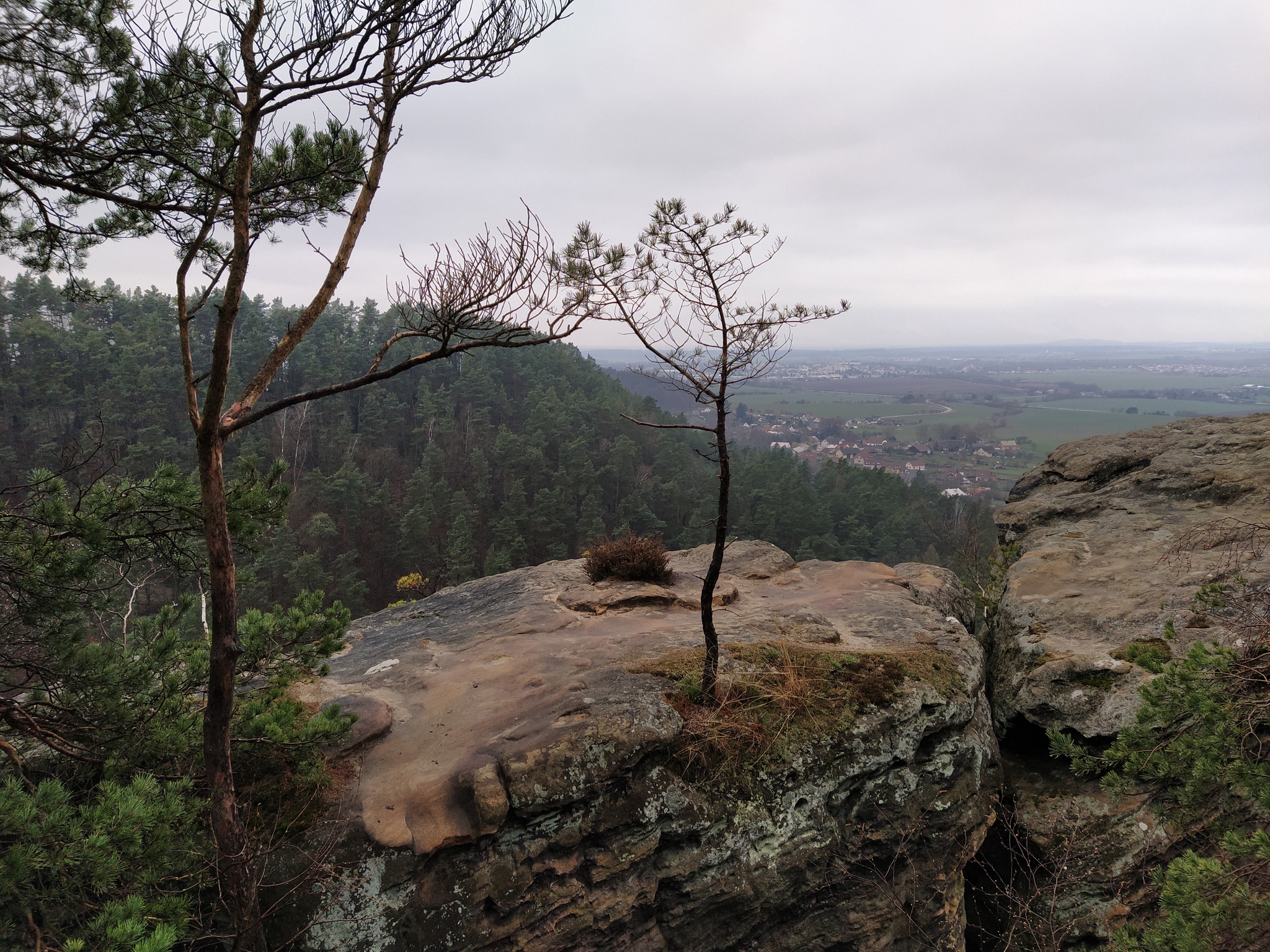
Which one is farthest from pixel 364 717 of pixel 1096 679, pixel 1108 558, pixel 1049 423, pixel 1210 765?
pixel 1049 423

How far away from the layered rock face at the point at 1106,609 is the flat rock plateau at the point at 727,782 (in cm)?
4

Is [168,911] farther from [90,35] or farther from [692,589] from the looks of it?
[692,589]

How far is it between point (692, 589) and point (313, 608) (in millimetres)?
6714

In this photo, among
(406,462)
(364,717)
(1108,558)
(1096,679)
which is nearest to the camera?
(364,717)

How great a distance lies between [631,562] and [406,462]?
4538 centimetres

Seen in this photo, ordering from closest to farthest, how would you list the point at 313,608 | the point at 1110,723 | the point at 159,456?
the point at 313,608, the point at 1110,723, the point at 159,456

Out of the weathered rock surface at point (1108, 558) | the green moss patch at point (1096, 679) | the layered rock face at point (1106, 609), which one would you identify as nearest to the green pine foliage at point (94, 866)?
the layered rock face at point (1106, 609)

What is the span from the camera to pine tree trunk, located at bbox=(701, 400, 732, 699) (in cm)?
569

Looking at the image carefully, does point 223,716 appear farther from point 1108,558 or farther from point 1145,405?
point 1145,405

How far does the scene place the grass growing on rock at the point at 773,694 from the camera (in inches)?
236

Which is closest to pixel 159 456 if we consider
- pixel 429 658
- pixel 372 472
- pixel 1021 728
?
pixel 372 472

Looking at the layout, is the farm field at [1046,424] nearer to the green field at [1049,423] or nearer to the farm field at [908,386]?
the green field at [1049,423]

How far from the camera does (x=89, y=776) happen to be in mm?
4645

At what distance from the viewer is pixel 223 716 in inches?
173
